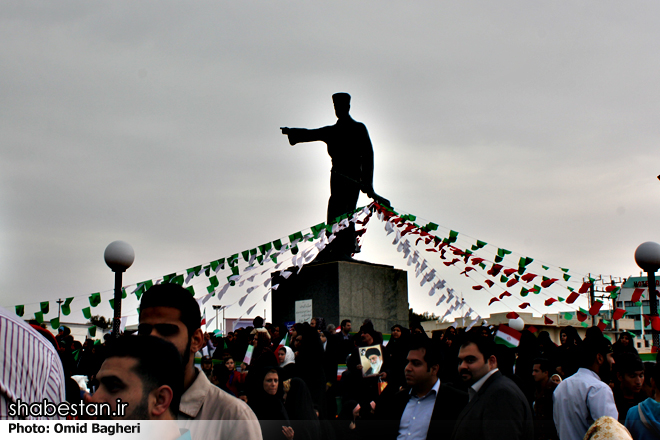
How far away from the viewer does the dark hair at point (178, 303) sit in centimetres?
343

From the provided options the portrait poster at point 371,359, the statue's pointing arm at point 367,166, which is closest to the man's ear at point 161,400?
the portrait poster at point 371,359

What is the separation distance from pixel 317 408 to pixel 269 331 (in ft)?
11.9

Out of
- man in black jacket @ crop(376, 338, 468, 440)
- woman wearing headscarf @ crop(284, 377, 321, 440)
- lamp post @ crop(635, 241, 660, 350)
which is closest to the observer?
man in black jacket @ crop(376, 338, 468, 440)

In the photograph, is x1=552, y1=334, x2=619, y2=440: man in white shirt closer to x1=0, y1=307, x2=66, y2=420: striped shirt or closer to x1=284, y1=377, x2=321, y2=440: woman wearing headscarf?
x1=284, y1=377, x2=321, y2=440: woman wearing headscarf

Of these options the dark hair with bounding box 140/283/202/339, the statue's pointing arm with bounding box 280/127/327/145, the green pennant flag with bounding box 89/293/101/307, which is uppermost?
the statue's pointing arm with bounding box 280/127/327/145

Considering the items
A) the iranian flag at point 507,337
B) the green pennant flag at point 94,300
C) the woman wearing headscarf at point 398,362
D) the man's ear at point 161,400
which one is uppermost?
the green pennant flag at point 94,300

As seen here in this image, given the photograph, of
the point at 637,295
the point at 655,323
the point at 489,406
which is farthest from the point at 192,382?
the point at 637,295

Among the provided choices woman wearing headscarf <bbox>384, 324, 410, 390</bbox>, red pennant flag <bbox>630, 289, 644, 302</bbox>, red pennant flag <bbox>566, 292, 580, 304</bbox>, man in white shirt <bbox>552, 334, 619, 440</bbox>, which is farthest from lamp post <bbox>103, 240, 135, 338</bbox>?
red pennant flag <bbox>630, 289, 644, 302</bbox>

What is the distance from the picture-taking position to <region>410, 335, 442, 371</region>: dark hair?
582 centimetres

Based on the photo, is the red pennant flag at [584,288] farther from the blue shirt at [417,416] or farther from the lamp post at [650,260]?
the blue shirt at [417,416]

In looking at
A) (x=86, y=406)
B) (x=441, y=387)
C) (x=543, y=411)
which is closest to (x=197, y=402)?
(x=86, y=406)

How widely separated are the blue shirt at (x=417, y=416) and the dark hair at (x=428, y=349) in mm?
175

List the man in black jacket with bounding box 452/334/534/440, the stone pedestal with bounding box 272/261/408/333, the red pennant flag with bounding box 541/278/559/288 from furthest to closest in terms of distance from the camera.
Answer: the stone pedestal with bounding box 272/261/408/333
the red pennant flag with bounding box 541/278/559/288
the man in black jacket with bounding box 452/334/534/440

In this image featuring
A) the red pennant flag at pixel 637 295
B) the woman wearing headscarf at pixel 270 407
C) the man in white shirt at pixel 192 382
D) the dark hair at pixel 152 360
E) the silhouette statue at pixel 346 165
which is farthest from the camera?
the silhouette statue at pixel 346 165
